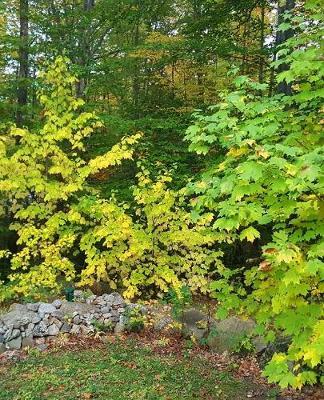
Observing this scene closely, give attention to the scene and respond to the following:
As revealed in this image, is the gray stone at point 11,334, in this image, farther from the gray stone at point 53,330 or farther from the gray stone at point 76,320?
the gray stone at point 76,320

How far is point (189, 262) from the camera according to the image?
31.9 ft

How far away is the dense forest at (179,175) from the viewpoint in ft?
12.6

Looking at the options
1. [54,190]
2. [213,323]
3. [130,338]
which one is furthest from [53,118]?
[213,323]

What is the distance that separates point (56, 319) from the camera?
877 cm

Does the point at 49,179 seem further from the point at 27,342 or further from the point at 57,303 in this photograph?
the point at 27,342

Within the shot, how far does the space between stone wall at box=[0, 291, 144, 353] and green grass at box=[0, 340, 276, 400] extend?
673mm

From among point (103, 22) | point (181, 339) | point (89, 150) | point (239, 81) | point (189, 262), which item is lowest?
point (181, 339)

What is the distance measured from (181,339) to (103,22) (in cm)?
849

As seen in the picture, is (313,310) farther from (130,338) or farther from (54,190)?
(54,190)

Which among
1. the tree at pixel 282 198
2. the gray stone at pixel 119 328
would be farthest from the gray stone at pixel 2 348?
the tree at pixel 282 198

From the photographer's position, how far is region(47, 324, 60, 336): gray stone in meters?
8.59

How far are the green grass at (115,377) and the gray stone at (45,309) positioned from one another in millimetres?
1055

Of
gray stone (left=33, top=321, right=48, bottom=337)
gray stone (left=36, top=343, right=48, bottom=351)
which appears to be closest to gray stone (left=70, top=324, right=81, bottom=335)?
gray stone (left=33, top=321, right=48, bottom=337)

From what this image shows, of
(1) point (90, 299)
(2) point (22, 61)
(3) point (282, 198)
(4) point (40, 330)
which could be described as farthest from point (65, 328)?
(2) point (22, 61)
